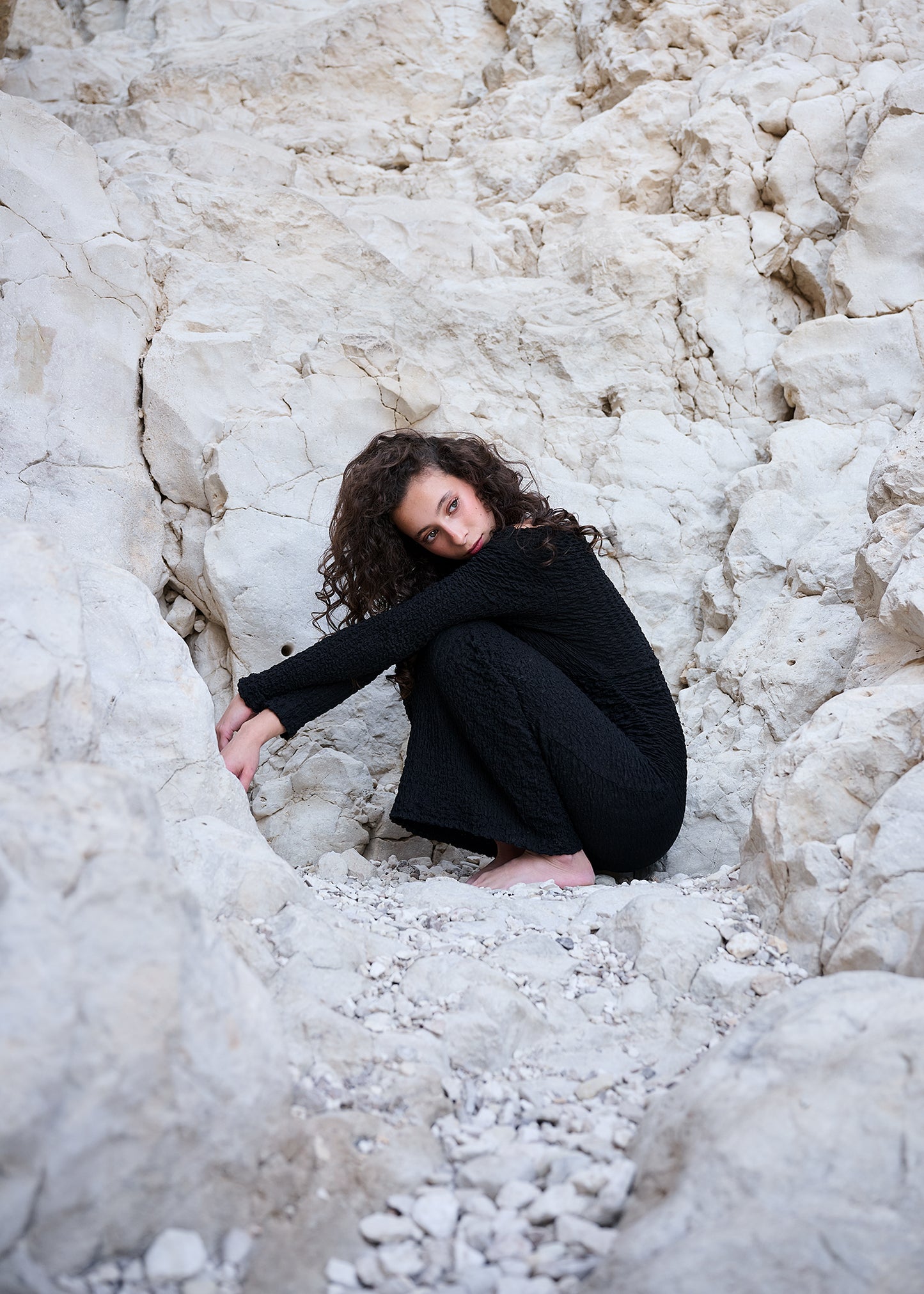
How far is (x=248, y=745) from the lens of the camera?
243cm

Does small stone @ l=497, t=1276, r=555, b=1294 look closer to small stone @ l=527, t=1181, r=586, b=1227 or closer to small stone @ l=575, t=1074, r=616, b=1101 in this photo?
small stone @ l=527, t=1181, r=586, b=1227

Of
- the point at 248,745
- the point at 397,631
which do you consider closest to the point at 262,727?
the point at 248,745

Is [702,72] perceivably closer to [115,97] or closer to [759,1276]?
[115,97]

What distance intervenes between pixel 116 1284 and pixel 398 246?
369cm

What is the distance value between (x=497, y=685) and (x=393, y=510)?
675 millimetres

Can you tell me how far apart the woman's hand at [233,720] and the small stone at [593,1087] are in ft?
4.41

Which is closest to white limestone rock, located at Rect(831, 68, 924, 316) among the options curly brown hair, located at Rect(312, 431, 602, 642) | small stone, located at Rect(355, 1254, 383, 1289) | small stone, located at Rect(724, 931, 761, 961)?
curly brown hair, located at Rect(312, 431, 602, 642)

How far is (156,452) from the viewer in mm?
3281

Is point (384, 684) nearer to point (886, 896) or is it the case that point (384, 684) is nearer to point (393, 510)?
point (393, 510)

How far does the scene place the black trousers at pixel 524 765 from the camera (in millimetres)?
2490

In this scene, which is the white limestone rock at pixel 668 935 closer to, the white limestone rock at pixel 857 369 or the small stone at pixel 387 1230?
the small stone at pixel 387 1230

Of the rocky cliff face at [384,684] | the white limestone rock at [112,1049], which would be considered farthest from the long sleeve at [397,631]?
the white limestone rock at [112,1049]

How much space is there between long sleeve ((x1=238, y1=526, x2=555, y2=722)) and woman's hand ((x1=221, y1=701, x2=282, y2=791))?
56mm

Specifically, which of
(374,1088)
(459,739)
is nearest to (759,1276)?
(374,1088)
